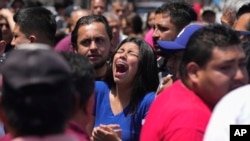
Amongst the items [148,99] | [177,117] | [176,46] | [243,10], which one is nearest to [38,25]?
[148,99]

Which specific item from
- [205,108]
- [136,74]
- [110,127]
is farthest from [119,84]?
[205,108]

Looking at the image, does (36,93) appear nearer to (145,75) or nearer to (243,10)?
(145,75)

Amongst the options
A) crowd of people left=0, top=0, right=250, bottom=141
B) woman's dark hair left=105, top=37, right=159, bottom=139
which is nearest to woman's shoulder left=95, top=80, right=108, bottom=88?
crowd of people left=0, top=0, right=250, bottom=141

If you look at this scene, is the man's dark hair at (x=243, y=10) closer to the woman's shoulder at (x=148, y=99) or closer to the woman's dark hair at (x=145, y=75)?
the woman's dark hair at (x=145, y=75)

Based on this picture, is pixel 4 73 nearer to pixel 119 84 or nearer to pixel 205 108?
pixel 205 108

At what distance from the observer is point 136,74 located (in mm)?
5078

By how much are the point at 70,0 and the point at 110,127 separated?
40.9 ft

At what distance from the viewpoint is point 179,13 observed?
6109 millimetres

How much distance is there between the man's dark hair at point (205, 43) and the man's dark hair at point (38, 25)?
7.66ft

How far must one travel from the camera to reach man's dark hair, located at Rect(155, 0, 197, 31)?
604cm

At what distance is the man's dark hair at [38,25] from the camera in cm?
583

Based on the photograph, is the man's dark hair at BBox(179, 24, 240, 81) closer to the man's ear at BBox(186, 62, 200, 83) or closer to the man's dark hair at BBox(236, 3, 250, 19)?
the man's ear at BBox(186, 62, 200, 83)

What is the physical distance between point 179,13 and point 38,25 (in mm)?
1189

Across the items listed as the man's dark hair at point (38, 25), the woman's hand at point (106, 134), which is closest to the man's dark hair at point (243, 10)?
the man's dark hair at point (38, 25)
